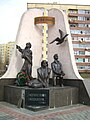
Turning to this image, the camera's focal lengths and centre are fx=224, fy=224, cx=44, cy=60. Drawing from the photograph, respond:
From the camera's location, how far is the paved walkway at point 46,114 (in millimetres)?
7281

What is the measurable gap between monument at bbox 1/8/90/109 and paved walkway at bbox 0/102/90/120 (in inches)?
22.5

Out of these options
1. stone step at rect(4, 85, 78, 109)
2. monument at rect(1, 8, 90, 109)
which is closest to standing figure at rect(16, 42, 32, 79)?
monument at rect(1, 8, 90, 109)

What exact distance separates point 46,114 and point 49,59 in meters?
5.59

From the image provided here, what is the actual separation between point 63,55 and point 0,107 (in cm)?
449

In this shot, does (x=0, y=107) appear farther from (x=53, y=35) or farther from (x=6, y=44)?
(x=6, y=44)

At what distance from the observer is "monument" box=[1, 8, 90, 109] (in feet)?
29.4

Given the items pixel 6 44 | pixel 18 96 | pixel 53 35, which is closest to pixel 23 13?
pixel 53 35

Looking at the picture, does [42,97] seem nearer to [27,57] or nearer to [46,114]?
[46,114]

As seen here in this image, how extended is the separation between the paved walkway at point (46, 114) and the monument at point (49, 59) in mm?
571

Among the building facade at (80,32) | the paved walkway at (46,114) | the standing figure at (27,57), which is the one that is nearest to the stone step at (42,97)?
the paved walkway at (46,114)

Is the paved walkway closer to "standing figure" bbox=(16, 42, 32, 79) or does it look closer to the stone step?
the stone step

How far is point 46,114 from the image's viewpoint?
779 centimetres

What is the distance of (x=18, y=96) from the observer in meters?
9.41

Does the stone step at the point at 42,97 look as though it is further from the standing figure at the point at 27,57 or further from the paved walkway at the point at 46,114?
the standing figure at the point at 27,57
